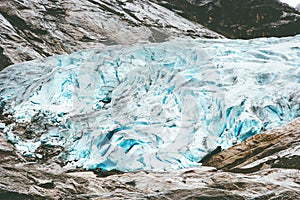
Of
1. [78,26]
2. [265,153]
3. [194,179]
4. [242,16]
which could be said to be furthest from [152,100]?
[242,16]

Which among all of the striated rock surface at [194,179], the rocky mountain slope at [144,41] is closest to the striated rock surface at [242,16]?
the rocky mountain slope at [144,41]

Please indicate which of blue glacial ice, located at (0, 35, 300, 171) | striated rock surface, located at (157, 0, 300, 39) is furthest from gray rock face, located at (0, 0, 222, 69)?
blue glacial ice, located at (0, 35, 300, 171)

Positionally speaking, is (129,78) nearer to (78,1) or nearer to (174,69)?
(174,69)

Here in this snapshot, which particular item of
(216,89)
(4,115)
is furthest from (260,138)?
(4,115)

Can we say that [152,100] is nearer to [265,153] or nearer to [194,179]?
[194,179]

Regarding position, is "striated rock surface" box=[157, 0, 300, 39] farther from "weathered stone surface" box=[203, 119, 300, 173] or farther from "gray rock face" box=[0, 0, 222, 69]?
"weathered stone surface" box=[203, 119, 300, 173]

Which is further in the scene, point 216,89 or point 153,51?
point 153,51
